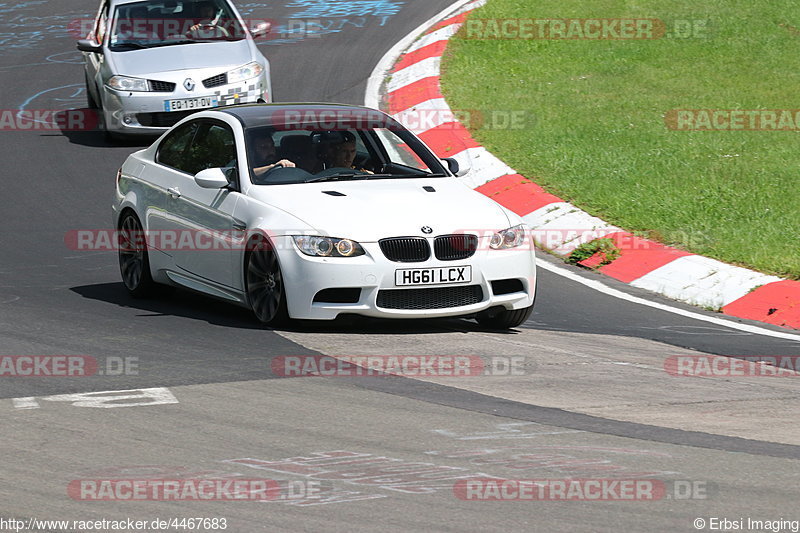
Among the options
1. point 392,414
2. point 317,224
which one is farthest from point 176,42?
Result: point 392,414

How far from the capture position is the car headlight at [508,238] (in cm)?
937

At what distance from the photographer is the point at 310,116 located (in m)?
10.5

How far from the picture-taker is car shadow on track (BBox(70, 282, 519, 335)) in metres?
9.43

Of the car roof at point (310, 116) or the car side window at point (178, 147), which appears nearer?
the car roof at point (310, 116)

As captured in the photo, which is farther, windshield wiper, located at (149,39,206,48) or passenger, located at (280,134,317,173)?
windshield wiper, located at (149,39,206,48)

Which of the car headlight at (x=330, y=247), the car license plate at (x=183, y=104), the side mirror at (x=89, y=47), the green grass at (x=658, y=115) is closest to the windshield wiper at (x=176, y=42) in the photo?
the side mirror at (x=89, y=47)

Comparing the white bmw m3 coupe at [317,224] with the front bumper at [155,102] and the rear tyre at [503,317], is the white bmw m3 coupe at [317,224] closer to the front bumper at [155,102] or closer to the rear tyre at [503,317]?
the rear tyre at [503,317]

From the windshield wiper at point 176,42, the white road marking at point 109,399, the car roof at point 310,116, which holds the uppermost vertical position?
the car roof at point 310,116

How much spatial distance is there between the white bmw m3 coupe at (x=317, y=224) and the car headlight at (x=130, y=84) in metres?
5.23

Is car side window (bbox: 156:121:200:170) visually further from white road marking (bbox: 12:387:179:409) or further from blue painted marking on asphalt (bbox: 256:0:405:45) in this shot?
blue painted marking on asphalt (bbox: 256:0:405:45)

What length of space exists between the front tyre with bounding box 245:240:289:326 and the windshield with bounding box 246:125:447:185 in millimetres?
680

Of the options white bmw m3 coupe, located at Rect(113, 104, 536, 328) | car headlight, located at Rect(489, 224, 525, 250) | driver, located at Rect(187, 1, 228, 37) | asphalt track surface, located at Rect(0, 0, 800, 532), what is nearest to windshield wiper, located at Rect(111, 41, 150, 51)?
driver, located at Rect(187, 1, 228, 37)

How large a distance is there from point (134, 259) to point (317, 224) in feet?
7.65

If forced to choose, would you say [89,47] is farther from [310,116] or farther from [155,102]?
[310,116]
